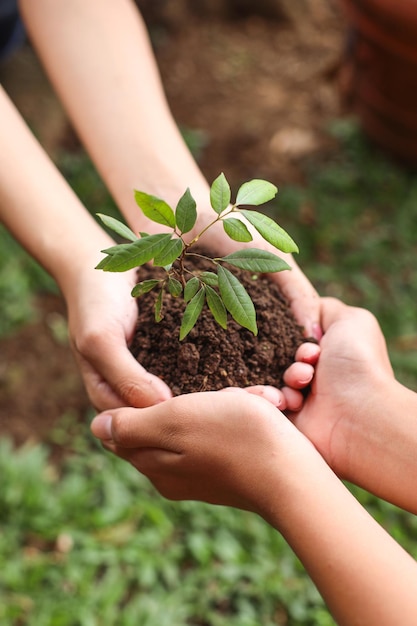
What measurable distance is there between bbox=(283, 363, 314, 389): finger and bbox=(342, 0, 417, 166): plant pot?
2.45 m

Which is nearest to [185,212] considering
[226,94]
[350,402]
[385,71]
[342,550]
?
[350,402]

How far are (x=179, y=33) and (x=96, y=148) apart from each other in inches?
133

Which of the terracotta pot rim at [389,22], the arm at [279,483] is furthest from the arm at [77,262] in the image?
the terracotta pot rim at [389,22]

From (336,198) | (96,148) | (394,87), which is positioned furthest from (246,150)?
(96,148)

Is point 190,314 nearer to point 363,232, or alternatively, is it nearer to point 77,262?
point 77,262

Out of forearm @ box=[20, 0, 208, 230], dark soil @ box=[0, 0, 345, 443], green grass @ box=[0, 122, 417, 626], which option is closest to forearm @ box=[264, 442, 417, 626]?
forearm @ box=[20, 0, 208, 230]

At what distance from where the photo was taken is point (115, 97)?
218 cm

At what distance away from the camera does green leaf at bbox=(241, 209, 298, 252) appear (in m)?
1.47

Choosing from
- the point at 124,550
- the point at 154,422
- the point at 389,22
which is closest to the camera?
the point at 154,422

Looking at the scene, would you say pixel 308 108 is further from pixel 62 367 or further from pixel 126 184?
pixel 126 184

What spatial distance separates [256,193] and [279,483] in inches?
25.0

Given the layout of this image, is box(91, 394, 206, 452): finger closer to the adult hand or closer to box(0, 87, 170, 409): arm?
box(0, 87, 170, 409): arm

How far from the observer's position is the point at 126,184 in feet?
7.05

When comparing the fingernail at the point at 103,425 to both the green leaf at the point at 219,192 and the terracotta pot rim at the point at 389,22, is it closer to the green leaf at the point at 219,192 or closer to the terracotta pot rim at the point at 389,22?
the green leaf at the point at 219,192
